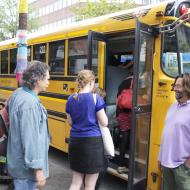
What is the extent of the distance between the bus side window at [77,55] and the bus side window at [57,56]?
0.27 m

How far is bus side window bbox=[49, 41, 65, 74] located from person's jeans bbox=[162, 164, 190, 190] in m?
3.43

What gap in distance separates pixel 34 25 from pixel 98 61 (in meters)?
27.5

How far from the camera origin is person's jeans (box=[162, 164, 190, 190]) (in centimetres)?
328

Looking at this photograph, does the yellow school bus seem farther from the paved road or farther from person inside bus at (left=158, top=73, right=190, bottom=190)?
person inside bus at (left=158, top=73, right=190, bottom=190)

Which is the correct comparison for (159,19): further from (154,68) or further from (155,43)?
(154,68)

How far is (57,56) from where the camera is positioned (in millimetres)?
6602

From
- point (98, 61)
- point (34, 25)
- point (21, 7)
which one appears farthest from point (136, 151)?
point (34, 25)

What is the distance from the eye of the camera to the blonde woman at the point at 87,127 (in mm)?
3795

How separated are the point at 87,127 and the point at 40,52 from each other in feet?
12.5

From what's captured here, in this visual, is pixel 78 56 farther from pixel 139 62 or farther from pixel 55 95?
pixel 139 62

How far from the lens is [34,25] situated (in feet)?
105

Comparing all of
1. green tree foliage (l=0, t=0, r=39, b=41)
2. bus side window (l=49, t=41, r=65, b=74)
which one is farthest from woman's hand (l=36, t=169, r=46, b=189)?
green tree foliage (l=0, t=0, r=39, b=41)

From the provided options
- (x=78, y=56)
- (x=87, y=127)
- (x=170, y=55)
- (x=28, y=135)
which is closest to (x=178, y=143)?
(x=87, y=127)

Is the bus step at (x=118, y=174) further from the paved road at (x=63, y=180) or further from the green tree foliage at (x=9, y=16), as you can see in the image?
the green tree foliage at (x=9, y=16)
